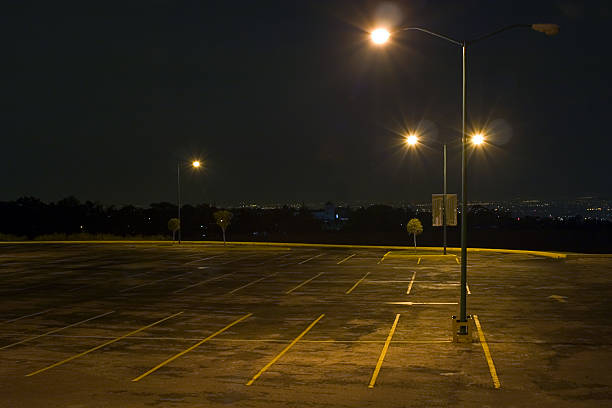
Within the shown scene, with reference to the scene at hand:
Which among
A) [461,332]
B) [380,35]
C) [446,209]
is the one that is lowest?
[461,332]

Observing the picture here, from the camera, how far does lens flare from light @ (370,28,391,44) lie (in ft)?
51.2

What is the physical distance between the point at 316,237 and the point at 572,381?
70.4 metres

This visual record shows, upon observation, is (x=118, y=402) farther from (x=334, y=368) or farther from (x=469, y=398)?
(x=469, y=398)

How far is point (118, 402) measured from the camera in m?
11.1

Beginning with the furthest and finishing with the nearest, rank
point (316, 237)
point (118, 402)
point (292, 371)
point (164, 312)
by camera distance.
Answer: point (316, 237) < point (164, 312) < point (292, 371) < point (118, 402)

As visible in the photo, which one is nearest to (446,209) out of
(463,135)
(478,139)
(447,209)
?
(447,209)

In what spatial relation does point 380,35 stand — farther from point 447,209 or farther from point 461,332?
point 447,209

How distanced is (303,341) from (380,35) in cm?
728

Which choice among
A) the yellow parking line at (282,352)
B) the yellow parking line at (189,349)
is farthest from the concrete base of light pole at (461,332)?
the yellow parking line at (189,349)

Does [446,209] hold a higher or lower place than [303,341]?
higher

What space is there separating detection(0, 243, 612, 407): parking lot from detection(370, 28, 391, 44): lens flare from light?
690cm

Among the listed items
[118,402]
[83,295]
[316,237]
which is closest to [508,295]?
[83,295]

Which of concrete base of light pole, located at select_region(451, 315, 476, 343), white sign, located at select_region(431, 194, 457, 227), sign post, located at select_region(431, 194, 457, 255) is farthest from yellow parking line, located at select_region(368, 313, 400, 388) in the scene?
white sign, located at select_region(431, 194, 457, 227)

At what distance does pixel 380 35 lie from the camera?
15.6 metres
